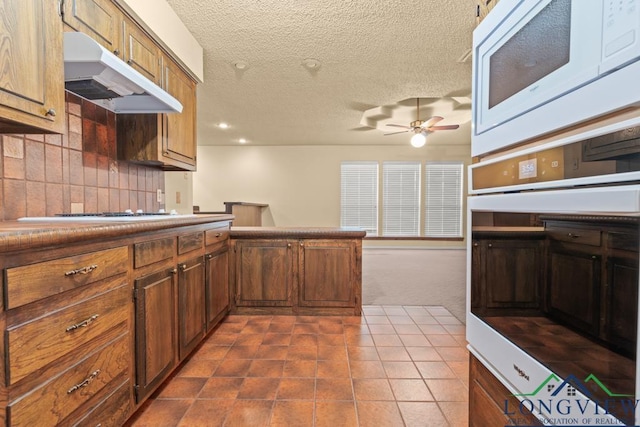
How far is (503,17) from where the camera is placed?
2.79 ft

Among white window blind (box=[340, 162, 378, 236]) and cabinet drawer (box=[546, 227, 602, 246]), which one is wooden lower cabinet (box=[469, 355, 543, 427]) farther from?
white window blind (box=[340, 162, 378, 236])

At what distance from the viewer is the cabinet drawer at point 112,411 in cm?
109

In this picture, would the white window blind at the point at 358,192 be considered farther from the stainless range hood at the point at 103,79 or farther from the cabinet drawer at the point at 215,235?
the stainless range hood at the point at 103,79

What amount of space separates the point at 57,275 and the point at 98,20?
1495 millimetres

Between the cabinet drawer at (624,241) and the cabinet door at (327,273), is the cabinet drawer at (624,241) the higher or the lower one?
the higher one

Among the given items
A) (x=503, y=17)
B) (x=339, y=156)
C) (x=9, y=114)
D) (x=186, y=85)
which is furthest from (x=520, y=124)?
(x=339, y=156)

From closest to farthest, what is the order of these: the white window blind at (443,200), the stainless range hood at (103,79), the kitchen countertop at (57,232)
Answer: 1. the kitchen countertop at (57,232)
2. the stainless range hood at (103,79)
3. the white window blind at (443,200)

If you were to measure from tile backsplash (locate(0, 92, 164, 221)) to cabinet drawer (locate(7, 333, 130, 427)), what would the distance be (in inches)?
34.3

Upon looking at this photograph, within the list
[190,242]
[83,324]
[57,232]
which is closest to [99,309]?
[83,324]

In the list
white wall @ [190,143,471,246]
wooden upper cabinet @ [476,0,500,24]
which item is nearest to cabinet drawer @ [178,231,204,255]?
wooden upper cabinet @ [476,0,500,24]

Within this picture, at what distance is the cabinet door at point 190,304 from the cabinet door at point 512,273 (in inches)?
64.4

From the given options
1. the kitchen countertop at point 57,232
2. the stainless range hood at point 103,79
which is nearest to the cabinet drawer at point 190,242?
the kitchen countertop at point 57,232

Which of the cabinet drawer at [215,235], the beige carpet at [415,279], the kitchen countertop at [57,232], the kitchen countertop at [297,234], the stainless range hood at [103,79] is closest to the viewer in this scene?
the kitchen countertop at [57,232]

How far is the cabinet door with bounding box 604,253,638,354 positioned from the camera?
1.76ft
